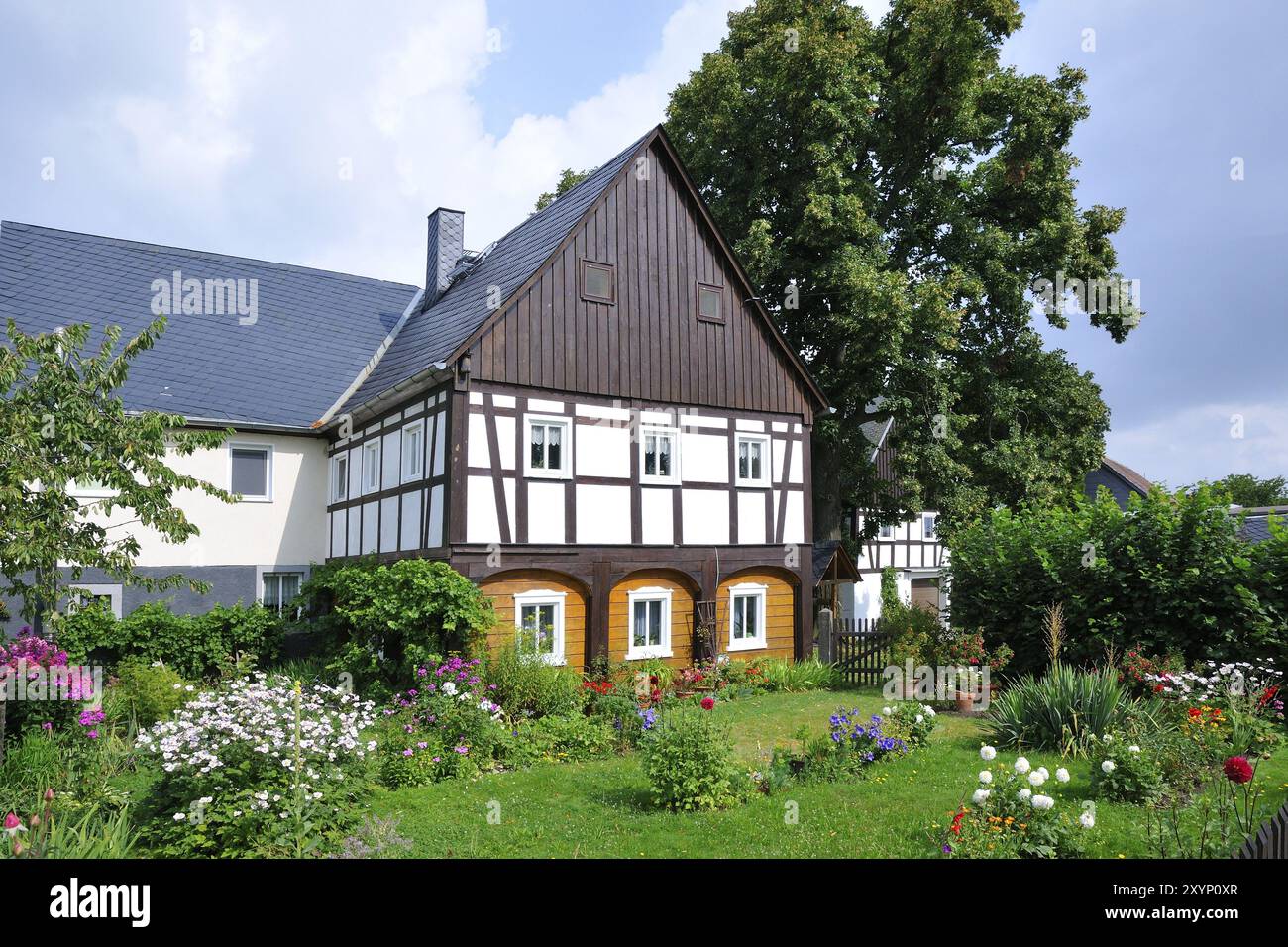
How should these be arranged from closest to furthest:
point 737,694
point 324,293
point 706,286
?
1. point 737,694
2. point 706,286
3. point 324,293

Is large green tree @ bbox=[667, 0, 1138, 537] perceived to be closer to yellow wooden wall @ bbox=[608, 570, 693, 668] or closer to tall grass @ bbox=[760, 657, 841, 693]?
tall grass @ bbox=[760, 657, 841, 693]

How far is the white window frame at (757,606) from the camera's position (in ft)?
57.8

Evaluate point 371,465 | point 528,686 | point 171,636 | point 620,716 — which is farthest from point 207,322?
point 620,716

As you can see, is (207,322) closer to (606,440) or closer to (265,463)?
(265,463)

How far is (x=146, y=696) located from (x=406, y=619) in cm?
350

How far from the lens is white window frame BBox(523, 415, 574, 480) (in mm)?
15281

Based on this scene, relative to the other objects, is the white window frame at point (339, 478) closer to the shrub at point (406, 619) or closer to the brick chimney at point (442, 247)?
the shrub at point (406, 619)

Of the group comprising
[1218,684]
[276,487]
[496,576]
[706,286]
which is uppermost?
[706,286]

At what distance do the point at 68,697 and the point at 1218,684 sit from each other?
13.1 meters

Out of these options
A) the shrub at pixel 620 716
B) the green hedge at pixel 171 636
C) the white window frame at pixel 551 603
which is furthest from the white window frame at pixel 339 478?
the shrub at pixel 620 716

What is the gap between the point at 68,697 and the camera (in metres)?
10.5

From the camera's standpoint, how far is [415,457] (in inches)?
632

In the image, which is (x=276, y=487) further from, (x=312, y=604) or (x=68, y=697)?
(x=68, y=697)
